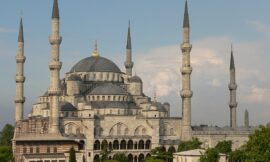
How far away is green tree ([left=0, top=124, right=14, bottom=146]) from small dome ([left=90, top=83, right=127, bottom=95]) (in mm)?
11860

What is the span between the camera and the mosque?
196 feet

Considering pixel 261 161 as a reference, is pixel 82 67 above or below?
above

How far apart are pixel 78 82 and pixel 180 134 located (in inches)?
488

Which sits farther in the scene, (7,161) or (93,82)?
(93,82)

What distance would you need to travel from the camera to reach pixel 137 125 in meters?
65.0

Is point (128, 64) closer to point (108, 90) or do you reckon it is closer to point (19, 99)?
point (108, 90)

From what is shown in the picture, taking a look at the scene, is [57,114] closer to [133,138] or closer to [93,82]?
[133,138]

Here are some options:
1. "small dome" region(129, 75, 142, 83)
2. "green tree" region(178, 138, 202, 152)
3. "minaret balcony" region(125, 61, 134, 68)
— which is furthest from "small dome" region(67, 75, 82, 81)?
"green tree" region(178, 138, 202, 152)

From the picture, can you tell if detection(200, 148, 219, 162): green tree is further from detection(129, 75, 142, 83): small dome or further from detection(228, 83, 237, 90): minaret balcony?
detection(129, 75, 142, 83): small dome

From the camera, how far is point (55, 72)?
60562 millimetres

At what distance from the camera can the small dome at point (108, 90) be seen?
68.1 m

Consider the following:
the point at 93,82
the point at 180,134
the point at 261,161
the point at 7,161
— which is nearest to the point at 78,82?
the point at 93,82

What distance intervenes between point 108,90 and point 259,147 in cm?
3349

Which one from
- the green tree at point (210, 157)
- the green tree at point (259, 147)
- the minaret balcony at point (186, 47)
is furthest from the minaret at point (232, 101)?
the green tree at point (259, 147)
